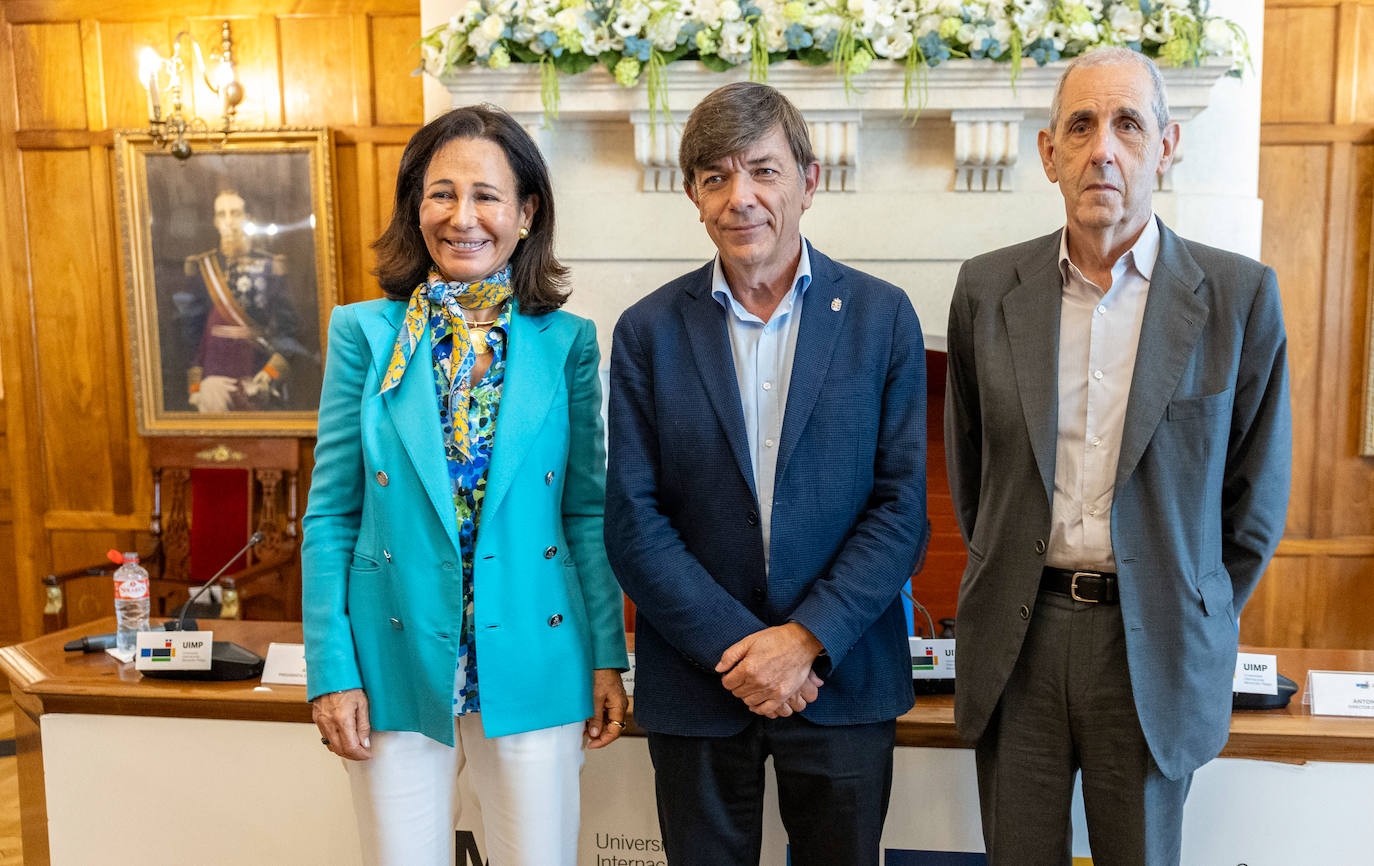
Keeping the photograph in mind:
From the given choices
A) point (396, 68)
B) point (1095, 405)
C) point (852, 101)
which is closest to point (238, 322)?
point (396, 68)

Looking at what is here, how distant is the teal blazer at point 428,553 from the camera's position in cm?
132

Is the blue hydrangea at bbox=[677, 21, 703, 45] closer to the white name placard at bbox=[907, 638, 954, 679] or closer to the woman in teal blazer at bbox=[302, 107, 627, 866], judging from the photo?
the woman in teal blazer at bbox=[302, 107, 627, 866]

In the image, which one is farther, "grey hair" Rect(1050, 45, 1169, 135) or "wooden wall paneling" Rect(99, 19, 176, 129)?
"wooden wall paneling" Rect(99, 19, 176, 129)

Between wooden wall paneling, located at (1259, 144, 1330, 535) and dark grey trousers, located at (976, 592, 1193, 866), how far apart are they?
272cm

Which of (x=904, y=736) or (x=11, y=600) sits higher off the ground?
(x=904, y=736)

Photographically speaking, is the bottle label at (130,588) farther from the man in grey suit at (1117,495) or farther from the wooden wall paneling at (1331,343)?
the wooden wall paneling at (1331,343)

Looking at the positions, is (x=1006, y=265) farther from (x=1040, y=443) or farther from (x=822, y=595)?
(x=822, y=595)

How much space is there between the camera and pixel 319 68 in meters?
3.78

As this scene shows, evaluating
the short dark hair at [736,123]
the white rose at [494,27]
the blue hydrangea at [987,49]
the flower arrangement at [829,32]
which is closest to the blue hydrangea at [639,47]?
the flower arrangement at [829,32]

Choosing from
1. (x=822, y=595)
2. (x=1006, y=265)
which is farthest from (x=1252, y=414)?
(x=822, y=595)

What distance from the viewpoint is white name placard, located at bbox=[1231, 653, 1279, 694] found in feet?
5.57

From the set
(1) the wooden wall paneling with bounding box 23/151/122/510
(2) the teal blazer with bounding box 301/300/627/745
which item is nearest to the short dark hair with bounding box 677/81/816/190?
(2) the teal blazer with bounding box 301/300/627/745

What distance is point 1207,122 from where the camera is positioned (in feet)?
9.13

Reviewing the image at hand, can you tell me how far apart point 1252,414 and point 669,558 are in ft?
2.69
